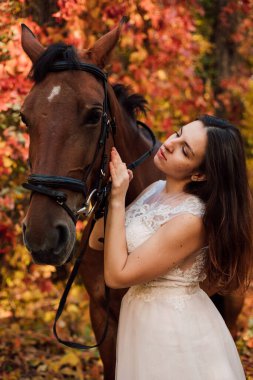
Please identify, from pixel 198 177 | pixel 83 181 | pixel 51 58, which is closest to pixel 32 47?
pixel 51 58

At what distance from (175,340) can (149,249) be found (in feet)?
1.37

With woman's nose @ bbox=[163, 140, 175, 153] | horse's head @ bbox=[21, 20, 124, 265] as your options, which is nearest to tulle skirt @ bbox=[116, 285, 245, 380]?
horse's head @ bbox=[21, 20, 124, 265]

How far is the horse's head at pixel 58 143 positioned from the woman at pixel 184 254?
0.65ft

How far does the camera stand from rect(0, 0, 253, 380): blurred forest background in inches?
157

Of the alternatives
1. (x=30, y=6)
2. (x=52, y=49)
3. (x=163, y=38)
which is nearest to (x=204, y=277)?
(x=52, y=49)

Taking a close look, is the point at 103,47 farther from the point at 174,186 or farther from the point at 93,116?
the point at 174,186

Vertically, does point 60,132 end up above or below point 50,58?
below

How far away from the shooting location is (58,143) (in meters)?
2.06

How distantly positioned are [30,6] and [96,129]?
2.52m

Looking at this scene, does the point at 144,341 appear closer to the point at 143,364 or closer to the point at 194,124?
the point at 143,364

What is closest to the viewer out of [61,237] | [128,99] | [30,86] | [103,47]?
[61,237]

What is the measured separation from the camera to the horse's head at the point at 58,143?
198 cm

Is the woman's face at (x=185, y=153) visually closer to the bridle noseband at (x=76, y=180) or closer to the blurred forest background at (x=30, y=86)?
the bridle noseband at (x=76, y=180)

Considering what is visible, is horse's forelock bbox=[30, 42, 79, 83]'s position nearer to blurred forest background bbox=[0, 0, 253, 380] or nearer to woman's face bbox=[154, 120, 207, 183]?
woman's face bbox=[154, 120, 207, 183]
